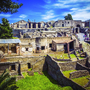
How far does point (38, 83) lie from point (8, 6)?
33.5ft

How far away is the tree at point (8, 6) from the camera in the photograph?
10.0 meters

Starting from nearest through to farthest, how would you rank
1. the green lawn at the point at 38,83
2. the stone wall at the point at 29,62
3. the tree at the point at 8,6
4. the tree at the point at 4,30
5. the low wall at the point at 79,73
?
the tree at the point at 8,6
the low wall at the point at 79,73
the green lawn at the point at 38,83
the stone wall at the point at 29,62
the tree at the point at 4,30

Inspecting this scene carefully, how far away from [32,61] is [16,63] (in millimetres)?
2725

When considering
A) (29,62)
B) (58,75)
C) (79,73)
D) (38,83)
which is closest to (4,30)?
(29,62)

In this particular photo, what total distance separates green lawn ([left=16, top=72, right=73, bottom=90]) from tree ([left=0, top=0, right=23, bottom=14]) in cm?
926

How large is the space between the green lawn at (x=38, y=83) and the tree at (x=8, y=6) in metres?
9.26

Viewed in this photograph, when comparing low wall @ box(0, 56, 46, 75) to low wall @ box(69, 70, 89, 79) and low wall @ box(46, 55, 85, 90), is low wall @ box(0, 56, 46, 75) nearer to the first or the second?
low wall @ box(46, 55, 85, 90)

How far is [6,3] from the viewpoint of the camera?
10227 millimetres

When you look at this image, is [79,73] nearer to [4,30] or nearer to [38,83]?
[38,83]

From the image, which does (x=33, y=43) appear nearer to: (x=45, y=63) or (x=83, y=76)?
(x=45, y=63)

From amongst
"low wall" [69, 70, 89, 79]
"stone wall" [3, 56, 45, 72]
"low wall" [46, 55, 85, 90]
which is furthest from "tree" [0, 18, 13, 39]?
"low wall" [69, 70, 89, 79]

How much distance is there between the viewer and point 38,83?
15133mm

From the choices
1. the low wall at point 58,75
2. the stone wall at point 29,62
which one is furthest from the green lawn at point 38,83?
the stone wall at point 29,62

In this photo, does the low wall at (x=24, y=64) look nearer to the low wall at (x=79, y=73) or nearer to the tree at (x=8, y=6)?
the low wall at (x=79, y=73)
